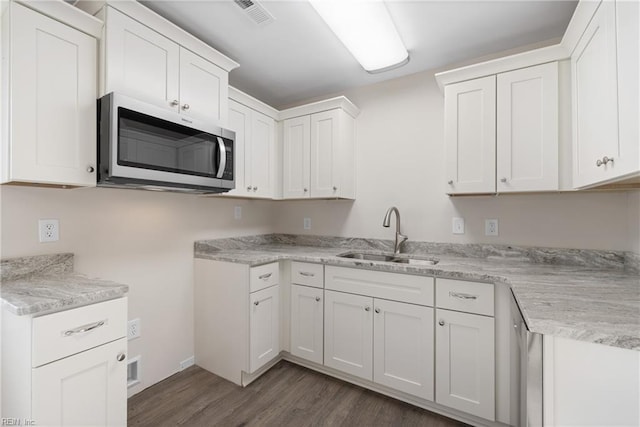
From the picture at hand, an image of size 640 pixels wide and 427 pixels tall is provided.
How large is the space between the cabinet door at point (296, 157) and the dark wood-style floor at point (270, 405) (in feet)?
5.01

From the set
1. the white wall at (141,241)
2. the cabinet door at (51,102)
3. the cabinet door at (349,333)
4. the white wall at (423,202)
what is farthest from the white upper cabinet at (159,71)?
the cabinet door at (349,333)

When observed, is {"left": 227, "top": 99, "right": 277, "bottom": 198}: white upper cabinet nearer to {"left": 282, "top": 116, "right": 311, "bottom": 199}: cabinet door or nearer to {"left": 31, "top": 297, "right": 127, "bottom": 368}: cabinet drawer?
{"left": 282, "top": 116, "right": 311, "bottom": 199}: cabinet door

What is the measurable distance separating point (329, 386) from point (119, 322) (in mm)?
1431

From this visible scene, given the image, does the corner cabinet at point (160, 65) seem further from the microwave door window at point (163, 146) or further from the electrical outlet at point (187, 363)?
the electrical outlet at point (187, 363)

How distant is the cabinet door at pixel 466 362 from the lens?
61.9 inches

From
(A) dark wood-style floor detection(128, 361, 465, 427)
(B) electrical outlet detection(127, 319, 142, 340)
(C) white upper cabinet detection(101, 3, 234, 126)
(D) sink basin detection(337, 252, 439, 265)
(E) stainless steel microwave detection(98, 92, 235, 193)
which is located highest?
(C) white upper cabinet detection(101, 3, 234, 126)

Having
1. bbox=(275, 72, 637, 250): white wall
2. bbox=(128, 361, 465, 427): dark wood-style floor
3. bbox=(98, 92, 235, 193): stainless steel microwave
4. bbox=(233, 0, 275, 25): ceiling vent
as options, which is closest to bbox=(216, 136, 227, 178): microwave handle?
bbox=(98, 92, 235, 193): stainless steel microwave

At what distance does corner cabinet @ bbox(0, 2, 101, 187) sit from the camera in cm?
119

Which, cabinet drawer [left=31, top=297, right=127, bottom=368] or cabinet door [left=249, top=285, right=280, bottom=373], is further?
cabinet door [left=249, top=285, right=280, bottom=373]

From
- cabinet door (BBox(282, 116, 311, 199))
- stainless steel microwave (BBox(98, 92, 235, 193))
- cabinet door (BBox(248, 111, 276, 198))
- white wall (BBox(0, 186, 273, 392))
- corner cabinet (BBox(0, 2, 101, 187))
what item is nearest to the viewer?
corner cabinet (BBox(0, 2, 101, 187))

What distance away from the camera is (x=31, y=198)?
148 centimetres

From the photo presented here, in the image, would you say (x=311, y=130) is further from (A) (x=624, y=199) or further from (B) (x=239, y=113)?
(A) (x=624, y=199)

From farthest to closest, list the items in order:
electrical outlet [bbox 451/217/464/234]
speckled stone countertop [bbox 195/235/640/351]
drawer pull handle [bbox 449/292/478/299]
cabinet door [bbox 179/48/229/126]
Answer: electrical outlet [bbox 451/217/464/234]
cabinet door [bbox 179/48/229/126]
drawer pull handle [bbox 449/292/478/299]
speckled stone countertop [bbox 195/235/640/351]

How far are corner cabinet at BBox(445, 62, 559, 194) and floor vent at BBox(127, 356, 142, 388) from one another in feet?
7.94
